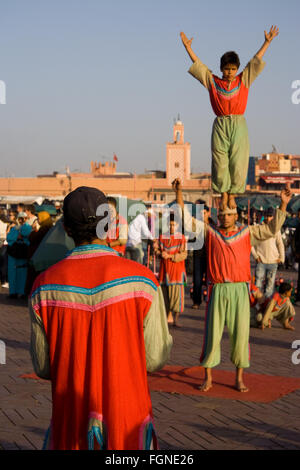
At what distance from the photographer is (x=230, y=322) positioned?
6.77 m

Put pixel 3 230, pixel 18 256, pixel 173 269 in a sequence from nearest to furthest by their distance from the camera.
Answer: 1. pixel 173 269
2. pixel 18 256
3. pixel 3 230

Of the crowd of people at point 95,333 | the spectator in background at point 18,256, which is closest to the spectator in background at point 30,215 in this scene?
the spectator in background at point 18,256

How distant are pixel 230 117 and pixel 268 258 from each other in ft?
18.9

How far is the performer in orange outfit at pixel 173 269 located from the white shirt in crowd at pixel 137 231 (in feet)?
12.6

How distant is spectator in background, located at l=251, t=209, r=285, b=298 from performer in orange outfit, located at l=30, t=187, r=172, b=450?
382 inches

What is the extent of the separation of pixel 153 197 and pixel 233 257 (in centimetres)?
6878

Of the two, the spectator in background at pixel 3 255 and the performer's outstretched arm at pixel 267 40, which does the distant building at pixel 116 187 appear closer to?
the spectator in background at pixel 3 255

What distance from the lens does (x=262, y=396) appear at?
6562mm

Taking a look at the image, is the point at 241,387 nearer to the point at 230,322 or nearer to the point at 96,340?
the point at 230,322

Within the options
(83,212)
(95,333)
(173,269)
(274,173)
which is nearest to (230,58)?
(173,269)

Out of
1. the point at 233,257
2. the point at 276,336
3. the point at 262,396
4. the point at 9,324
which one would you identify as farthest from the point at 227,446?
the point at 9,324

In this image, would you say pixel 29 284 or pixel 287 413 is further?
pixel 29 284

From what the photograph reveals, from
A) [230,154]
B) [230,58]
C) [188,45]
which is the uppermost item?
[188,45]

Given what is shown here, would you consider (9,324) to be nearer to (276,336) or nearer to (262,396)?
→ (276,336)
